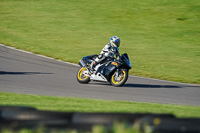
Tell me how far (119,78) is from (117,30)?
1183 cm

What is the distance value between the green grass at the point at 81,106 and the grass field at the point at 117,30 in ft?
18.8

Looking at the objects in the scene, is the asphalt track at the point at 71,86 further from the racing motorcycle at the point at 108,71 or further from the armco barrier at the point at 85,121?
the armco barrier at the point at 85,121

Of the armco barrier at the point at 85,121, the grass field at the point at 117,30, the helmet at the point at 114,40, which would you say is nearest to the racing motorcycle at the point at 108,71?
the helmet at the point at 114,40

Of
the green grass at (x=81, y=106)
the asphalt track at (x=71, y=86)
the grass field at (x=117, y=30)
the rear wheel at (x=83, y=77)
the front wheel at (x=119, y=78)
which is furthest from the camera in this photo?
the grass field at (x=117, y=30)

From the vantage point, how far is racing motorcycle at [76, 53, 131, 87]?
1159cm

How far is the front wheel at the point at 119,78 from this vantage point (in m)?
11.6

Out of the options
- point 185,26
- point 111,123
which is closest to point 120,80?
point 111,123

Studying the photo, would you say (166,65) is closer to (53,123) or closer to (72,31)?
(72,31)

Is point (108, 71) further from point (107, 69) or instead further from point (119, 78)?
point (119, 78)

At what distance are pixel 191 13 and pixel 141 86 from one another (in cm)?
1618

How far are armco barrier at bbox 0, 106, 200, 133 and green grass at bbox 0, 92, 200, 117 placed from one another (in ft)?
8.86

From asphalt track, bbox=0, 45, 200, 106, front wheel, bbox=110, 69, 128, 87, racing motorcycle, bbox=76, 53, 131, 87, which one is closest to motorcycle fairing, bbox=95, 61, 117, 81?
racing motorcycle, bbox=76, 53, 131, 87

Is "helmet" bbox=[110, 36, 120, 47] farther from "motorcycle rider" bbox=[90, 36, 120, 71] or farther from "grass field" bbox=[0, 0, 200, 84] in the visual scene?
"grass field" bbox=[0, 0, 200, 84]

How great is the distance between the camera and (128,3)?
1135 inches
